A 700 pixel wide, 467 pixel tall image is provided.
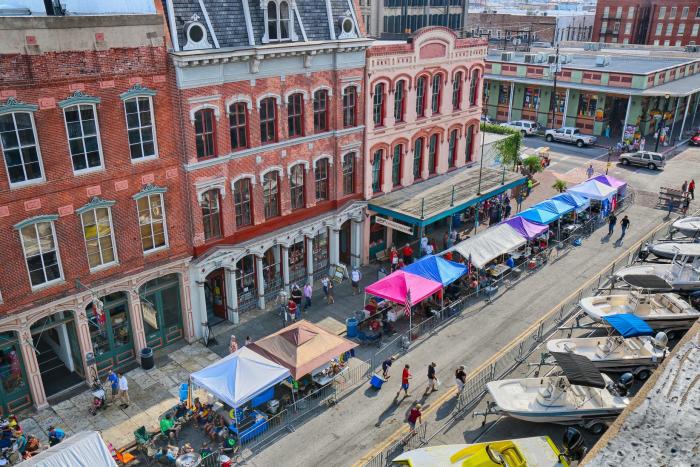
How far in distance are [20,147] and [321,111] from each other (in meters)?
13.9

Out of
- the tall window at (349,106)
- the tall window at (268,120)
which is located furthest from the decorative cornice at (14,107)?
the tall window at (349,106)

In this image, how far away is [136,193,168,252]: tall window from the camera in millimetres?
23312

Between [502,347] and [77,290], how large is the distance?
1750 cm

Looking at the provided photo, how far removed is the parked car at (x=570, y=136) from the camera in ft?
184

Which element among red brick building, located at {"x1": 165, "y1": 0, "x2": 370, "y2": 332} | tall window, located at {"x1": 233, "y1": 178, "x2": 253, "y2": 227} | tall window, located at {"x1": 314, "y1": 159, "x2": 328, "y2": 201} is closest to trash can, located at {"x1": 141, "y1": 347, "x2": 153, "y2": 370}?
red brick building, located at {"x1": 165, "y1": 0, "x2": 370, "y2": 332}

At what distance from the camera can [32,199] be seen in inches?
791

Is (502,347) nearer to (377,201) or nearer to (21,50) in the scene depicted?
(377,201)

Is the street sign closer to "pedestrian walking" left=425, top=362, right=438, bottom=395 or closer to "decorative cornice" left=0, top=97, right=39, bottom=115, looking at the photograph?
"pedestrian walking" left=425, top=362, right=438, bottom=395

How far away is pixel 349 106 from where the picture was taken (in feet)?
99.2

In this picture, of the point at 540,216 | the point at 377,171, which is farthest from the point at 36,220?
the point at 540,216

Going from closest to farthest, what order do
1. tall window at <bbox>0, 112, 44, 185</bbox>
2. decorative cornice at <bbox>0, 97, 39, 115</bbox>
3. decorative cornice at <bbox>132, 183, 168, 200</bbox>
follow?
decorative cornice at <bbox>0, 97, 39, 115</bbox> < tall window at <bbox>0, 112, 44, 185</bbox> < decorative cornice at <bbox>132, 183, 168, 200</bbox>

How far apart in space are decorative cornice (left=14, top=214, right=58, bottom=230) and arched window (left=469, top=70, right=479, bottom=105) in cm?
2613

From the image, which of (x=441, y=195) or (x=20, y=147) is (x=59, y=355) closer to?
(x=20, y=147)

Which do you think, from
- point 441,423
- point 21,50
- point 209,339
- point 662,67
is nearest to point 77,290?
point 209,339
